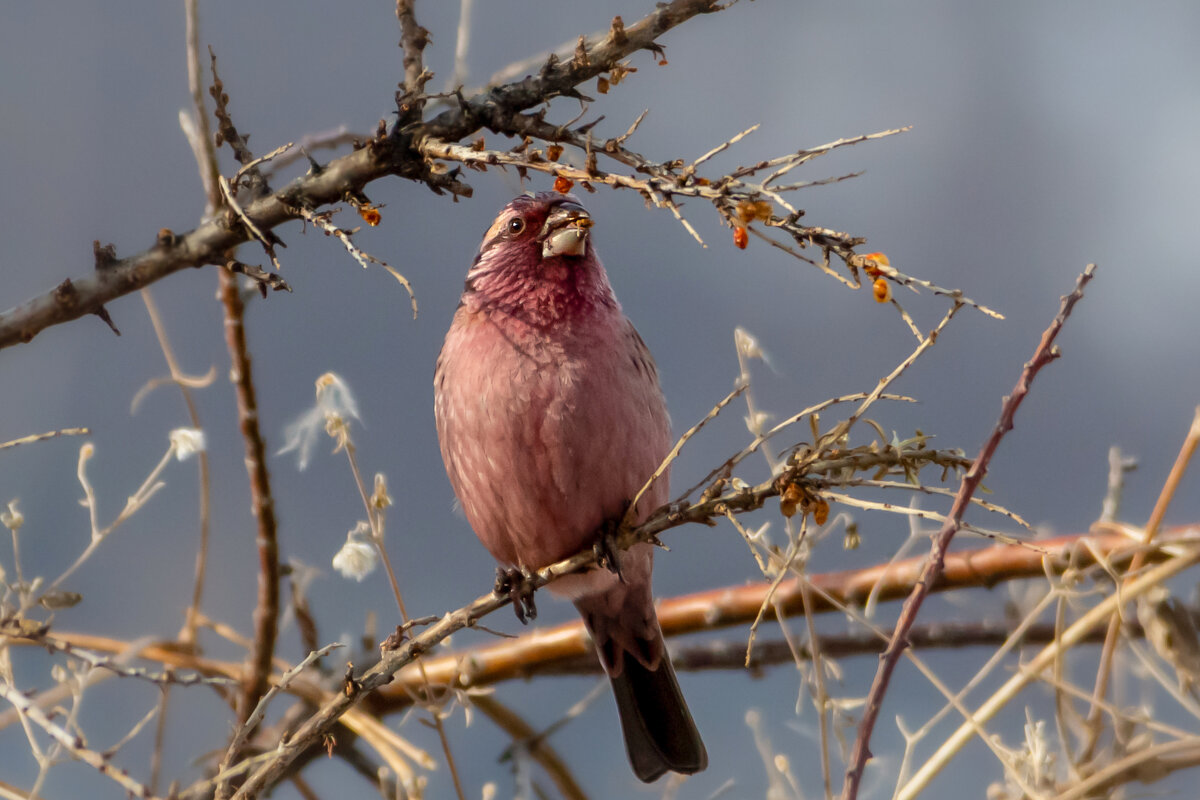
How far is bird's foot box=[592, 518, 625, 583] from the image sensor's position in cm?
325

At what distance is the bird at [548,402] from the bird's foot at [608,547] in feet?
0.04

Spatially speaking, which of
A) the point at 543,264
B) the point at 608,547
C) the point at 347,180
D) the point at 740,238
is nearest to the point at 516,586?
the point at 608,547

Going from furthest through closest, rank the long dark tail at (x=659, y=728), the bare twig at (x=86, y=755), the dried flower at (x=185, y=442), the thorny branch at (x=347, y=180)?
the long dark tail at (x=659, y=728), the dried flower at (x=185, y=442), the thorny branch at (x=347, y=180), the bare twig at (x=86, y=755)

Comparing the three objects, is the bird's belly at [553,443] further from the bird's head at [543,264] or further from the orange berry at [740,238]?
the orange berry at [740,238]

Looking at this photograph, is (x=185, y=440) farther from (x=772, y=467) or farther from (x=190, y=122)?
(x=772, y=467)

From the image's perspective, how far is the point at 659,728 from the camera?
4305 millimetres

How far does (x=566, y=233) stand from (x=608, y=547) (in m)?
1.01

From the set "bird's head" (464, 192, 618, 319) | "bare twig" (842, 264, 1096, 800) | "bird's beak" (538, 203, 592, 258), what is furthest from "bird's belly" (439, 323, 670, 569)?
"bare twig" (842, 264, 1096, 800)

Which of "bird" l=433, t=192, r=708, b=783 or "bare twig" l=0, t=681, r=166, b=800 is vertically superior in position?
"bird" l=433, t=192, r=708, b=783

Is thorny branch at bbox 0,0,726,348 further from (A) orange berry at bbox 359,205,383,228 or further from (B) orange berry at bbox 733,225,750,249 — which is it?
(B) orange berry at bbox 733,225,750,249

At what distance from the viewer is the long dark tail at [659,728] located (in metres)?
4.28

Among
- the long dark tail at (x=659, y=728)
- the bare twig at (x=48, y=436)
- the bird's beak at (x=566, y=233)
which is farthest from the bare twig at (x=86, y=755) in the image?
the long dark tail at (x=659, y=728)

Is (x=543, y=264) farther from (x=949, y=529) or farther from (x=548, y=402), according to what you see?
(x=949, y=529)

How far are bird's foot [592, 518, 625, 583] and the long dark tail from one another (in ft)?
3.64
